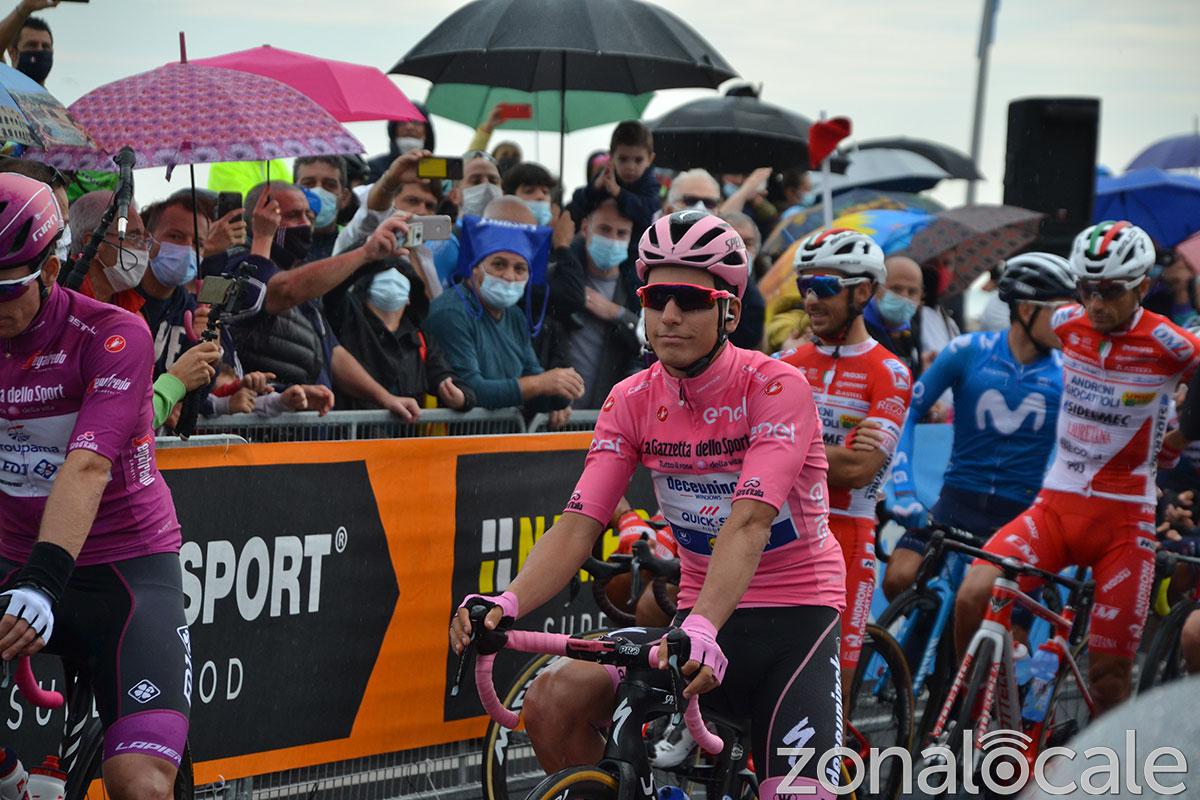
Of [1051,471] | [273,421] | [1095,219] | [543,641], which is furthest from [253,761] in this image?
[1095,219]

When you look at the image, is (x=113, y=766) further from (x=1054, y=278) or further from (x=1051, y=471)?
(x=1054, y=278)

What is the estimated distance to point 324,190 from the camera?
8.65 m

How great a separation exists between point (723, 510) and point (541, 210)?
18.1ft

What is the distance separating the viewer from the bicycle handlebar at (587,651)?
12.8 feet

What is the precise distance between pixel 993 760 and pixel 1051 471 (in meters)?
1.57

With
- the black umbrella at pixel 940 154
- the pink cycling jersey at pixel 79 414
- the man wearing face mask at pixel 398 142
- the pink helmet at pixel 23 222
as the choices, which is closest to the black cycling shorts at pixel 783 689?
the pink cycling jersey at pixel 79 414

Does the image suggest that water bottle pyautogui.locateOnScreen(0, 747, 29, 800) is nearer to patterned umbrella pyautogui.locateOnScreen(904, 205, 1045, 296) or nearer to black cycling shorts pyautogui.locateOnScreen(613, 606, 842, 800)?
black cycling shorts pyautogui.locateOnScreen(613, 606, 842, 800)

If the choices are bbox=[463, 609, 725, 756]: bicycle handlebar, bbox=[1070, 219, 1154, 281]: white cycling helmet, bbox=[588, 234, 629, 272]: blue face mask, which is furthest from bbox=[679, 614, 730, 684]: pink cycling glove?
bbox=[588, 234, 629, 272]: blue face mask

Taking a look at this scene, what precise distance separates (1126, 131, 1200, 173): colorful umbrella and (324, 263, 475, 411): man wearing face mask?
15.1 meters

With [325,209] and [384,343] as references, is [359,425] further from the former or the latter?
[325,209]

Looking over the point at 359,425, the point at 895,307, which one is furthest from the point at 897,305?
the point at 359,425

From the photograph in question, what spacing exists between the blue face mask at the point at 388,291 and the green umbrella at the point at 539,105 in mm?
3599

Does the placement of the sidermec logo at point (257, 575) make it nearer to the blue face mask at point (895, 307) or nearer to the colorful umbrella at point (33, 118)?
the colorful umbrella at point (33, 118)

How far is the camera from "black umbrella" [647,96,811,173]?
13.0m
